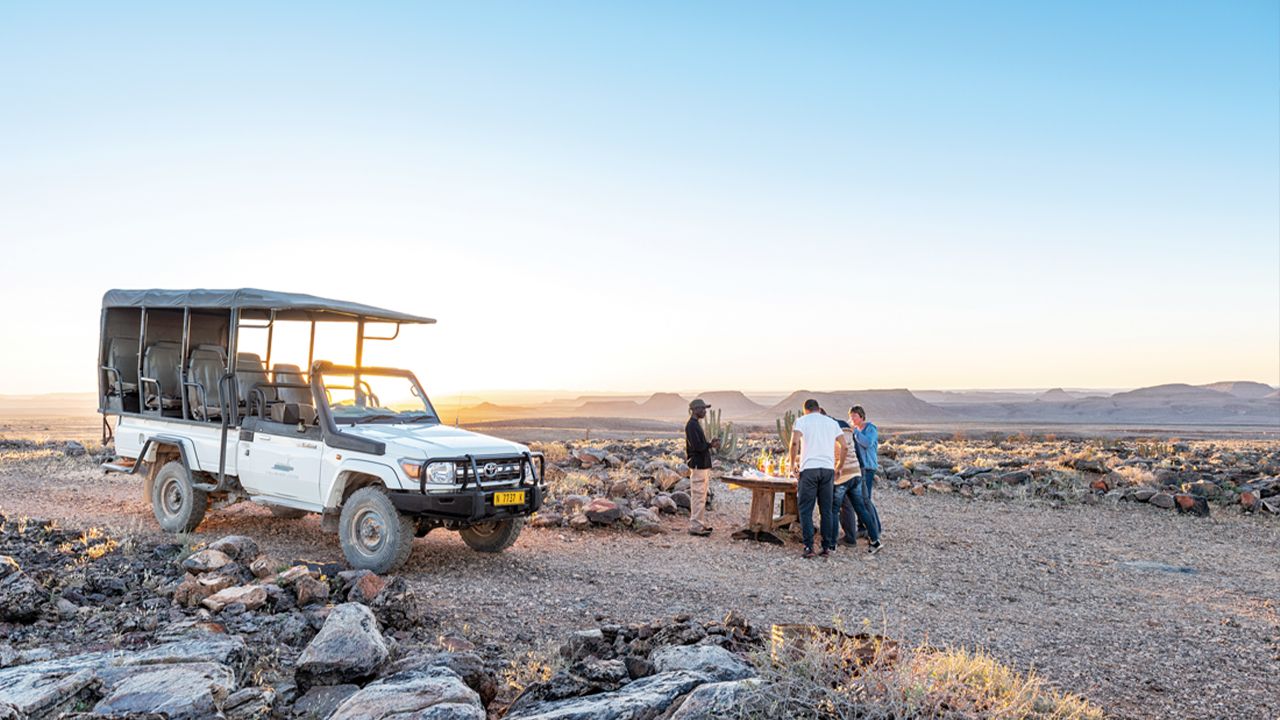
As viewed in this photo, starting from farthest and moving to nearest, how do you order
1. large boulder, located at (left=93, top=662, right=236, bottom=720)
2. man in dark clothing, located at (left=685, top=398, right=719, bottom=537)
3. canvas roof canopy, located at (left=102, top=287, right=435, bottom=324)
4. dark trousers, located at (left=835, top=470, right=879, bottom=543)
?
1. man in dark clothing, located at (left=685, top=398, right=719, bottom=537)
2. dark trousers, located at (left=835, top=470, right=879, bottom=543)
3. canvas roof canopy, located at (left=102, top=287, right=435, bottom=324)
4. large boulder, located at (left=93, top=662, right=236, bottom=720)

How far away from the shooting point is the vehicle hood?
927 cm

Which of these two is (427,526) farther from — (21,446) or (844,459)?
(21,446)

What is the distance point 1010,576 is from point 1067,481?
10.3 meters

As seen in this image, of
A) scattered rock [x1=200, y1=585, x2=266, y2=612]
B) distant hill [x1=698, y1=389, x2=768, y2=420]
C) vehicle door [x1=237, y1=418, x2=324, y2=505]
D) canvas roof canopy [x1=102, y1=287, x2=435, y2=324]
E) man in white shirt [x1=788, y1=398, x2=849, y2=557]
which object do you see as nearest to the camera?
scattered rock [x1=200, y1=585, x2=266, y2=612]

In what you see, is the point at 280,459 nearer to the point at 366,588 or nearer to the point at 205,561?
the point at 205,561

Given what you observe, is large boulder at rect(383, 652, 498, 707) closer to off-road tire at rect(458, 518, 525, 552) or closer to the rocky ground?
the rocky ground

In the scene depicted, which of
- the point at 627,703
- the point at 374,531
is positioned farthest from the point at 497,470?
the point at 627,703

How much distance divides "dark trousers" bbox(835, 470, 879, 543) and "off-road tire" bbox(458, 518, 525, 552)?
4.35 metres

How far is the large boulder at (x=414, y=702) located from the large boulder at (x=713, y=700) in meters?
1.17

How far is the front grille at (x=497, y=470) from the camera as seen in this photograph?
9.34 metres

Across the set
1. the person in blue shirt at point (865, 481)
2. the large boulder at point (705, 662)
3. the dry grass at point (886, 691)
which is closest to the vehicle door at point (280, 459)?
the large boulder at point (705, 662)

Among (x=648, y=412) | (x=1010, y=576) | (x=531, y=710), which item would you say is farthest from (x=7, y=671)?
(x=648, y=412)

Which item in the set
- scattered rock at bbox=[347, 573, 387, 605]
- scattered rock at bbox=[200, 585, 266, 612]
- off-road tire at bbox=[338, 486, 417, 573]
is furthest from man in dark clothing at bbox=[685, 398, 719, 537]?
scattered rock at bbox=[200, 585, 266, 612]

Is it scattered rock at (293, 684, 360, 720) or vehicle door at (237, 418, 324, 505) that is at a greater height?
vehicle door at (237, 418, 324, 505)
